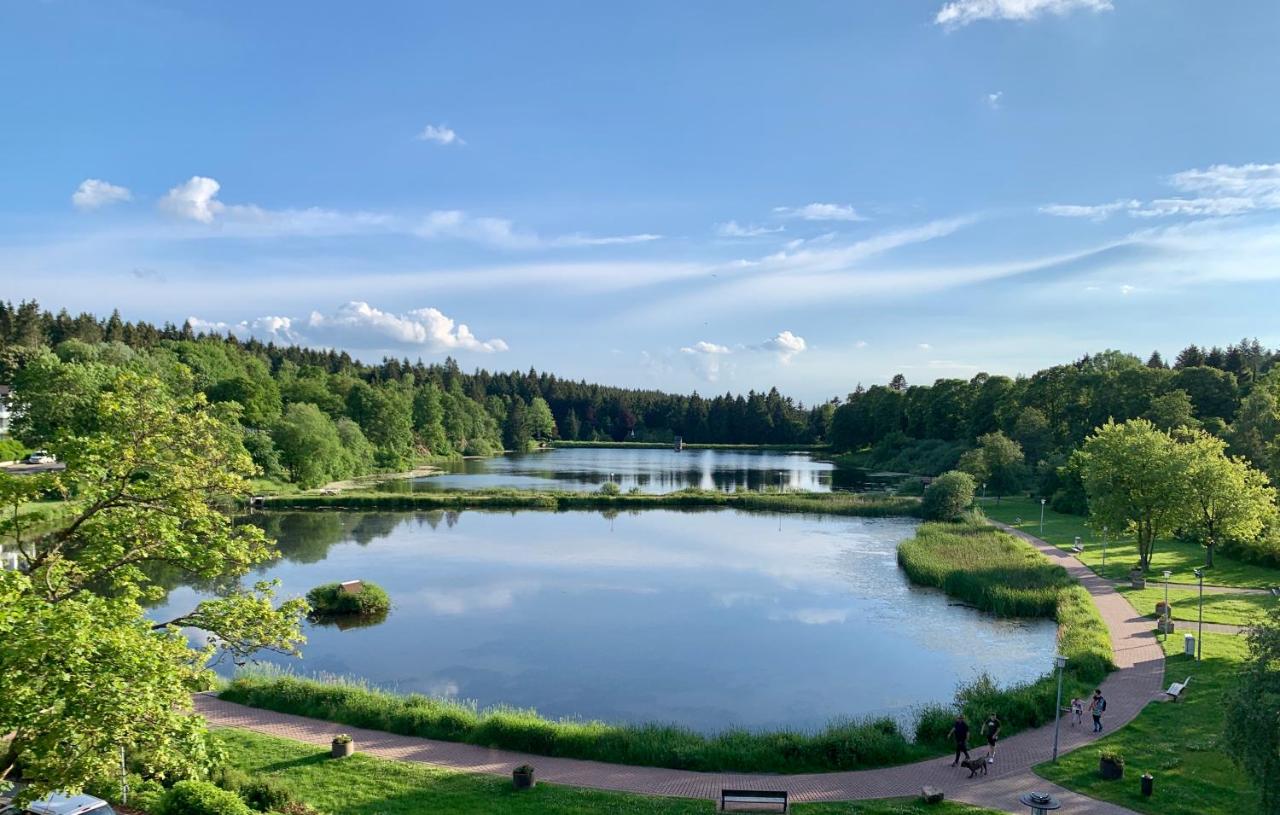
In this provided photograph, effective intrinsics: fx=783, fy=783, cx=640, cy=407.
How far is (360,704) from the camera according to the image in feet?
65.6

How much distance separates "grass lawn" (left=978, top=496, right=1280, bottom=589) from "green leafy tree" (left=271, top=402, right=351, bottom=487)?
59.4m

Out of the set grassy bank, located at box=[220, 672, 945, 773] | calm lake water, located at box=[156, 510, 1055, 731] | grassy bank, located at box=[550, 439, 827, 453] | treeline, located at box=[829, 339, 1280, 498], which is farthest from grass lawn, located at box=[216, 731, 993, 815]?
grassy bank, located at box=[550, 439, 827, 453]

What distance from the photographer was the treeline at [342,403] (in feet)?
225

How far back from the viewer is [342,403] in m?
96.6

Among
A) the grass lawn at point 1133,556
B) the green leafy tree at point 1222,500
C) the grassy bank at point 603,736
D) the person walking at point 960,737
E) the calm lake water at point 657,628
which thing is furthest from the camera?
the green leafy tree at point 1222,500

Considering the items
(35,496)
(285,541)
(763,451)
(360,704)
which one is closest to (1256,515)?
(360,704)

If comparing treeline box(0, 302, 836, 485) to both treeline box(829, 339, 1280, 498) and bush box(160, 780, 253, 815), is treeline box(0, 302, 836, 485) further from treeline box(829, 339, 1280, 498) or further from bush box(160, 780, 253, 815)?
treeline box(829, 339, 1280, 498)

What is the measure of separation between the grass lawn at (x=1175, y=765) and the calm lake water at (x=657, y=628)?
5.36 meters

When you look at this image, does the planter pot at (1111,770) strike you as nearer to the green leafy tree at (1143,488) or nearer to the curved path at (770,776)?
the curved path at (770,776)

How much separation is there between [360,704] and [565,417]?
160 metres

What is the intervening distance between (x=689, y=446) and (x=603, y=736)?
14993 centimetres

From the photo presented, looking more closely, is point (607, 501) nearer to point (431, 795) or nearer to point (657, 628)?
point (657, 628)

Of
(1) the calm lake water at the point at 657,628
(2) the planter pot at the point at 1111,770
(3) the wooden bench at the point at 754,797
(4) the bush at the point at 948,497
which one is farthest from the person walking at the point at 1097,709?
(4) the bush at the point at 948,497

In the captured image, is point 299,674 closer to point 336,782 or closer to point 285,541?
point 336,782
